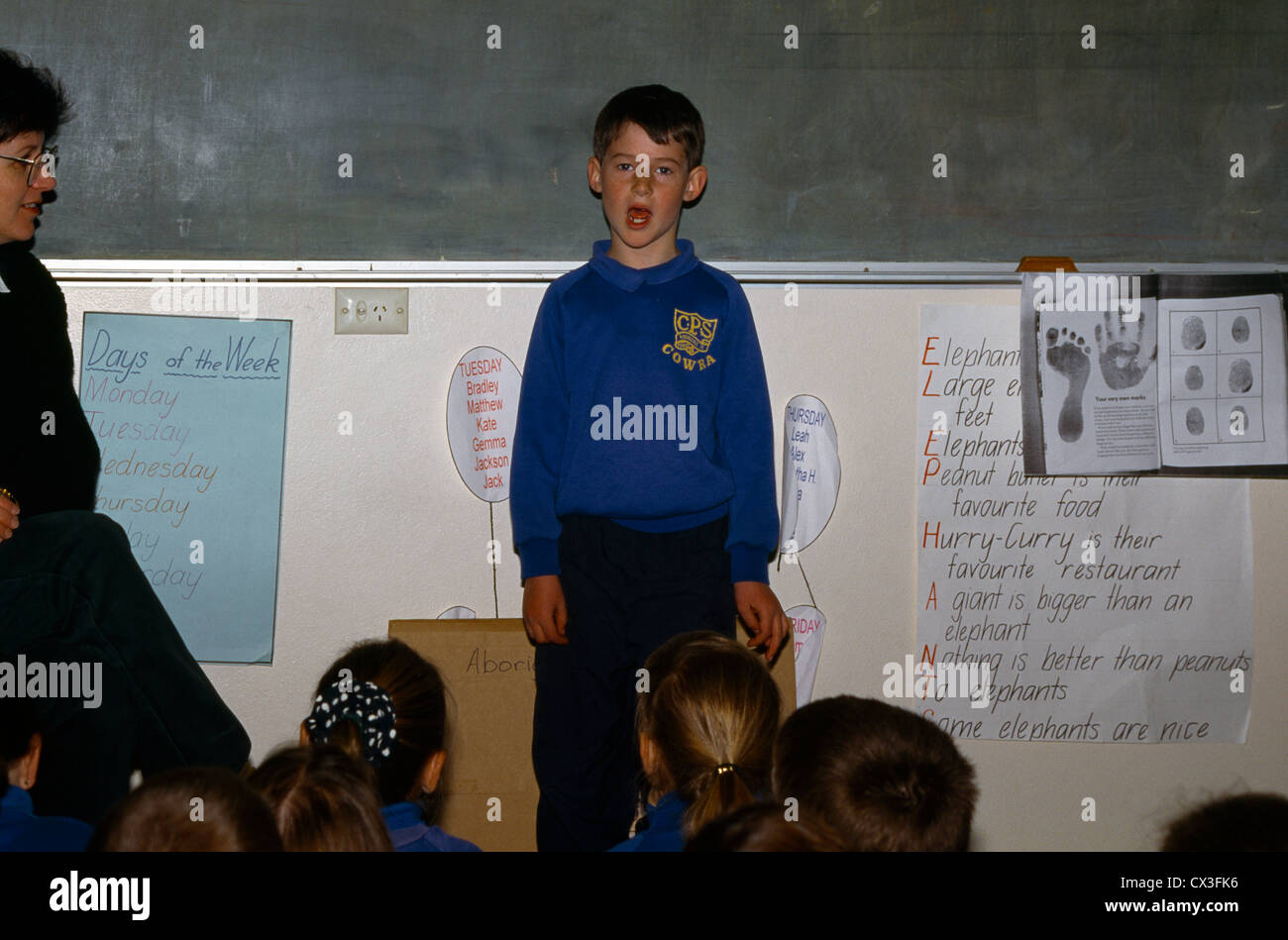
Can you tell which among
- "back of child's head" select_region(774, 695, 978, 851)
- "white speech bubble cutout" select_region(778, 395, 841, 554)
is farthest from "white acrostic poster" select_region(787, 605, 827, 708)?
"back of child's head" select_region(774, 695, 978, 851)

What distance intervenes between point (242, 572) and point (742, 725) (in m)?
1.23

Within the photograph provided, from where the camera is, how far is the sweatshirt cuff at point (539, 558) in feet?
6.51

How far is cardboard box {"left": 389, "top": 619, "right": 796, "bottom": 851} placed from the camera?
216 cm

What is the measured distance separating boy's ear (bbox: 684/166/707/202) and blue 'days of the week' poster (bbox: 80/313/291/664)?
2.99 feet

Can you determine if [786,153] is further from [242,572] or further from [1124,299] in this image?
[242,572]

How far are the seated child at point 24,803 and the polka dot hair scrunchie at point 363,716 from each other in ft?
0.95

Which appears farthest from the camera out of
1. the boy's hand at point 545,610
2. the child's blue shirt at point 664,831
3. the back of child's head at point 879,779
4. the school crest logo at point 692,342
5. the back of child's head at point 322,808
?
the school crest logo at point 692,342

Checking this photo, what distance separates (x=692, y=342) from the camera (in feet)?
6.82

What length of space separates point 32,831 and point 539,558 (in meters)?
0.95

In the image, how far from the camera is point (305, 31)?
2.30 meters

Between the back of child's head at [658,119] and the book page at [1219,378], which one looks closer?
the back of child's head at [658,119]

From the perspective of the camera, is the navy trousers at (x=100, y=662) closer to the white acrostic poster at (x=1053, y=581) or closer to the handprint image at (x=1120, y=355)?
the white acrostic poster at (x=1053, y=581)

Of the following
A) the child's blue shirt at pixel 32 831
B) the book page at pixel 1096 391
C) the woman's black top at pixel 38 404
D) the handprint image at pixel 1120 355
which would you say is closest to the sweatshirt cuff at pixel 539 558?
the woman's black top at pixel 38 404

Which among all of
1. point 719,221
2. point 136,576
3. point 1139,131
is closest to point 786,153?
point 719,221
